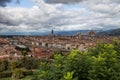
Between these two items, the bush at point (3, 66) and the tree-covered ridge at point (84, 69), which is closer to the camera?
the tree-covered ridge at point (84, 69)

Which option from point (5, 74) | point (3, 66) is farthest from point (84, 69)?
point (3, 66)

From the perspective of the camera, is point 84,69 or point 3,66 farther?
point 3,66

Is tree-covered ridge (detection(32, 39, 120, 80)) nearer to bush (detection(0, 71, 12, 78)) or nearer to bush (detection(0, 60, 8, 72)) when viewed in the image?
bush (detection(0, 71, 12, 78))

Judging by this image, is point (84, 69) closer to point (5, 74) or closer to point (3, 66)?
point (5, 74)

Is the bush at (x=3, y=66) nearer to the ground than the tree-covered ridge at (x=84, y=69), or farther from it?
nearer to the ground

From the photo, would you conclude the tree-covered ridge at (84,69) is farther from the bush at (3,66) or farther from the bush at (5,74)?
the bush at (3,66)

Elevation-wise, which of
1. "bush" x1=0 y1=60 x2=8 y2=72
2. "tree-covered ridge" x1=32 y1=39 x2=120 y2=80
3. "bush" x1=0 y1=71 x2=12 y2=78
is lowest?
"bush" x1=0 y1=71 x2=12 y2=78

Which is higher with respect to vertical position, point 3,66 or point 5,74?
point 3,66

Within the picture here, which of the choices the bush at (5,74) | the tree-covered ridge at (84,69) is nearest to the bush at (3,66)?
the bush at (5,74)

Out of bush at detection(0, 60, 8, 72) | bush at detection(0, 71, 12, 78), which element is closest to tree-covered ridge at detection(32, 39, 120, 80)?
bush at detection(0, 71, 12, 78)

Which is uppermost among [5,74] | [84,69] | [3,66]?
[84,69]

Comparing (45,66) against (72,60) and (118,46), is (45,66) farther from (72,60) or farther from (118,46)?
(118,46)

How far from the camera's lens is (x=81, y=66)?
740 inches

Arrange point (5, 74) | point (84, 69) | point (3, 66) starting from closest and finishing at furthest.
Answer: point (84, 69)
point (5, 74)
point (3, 66)
